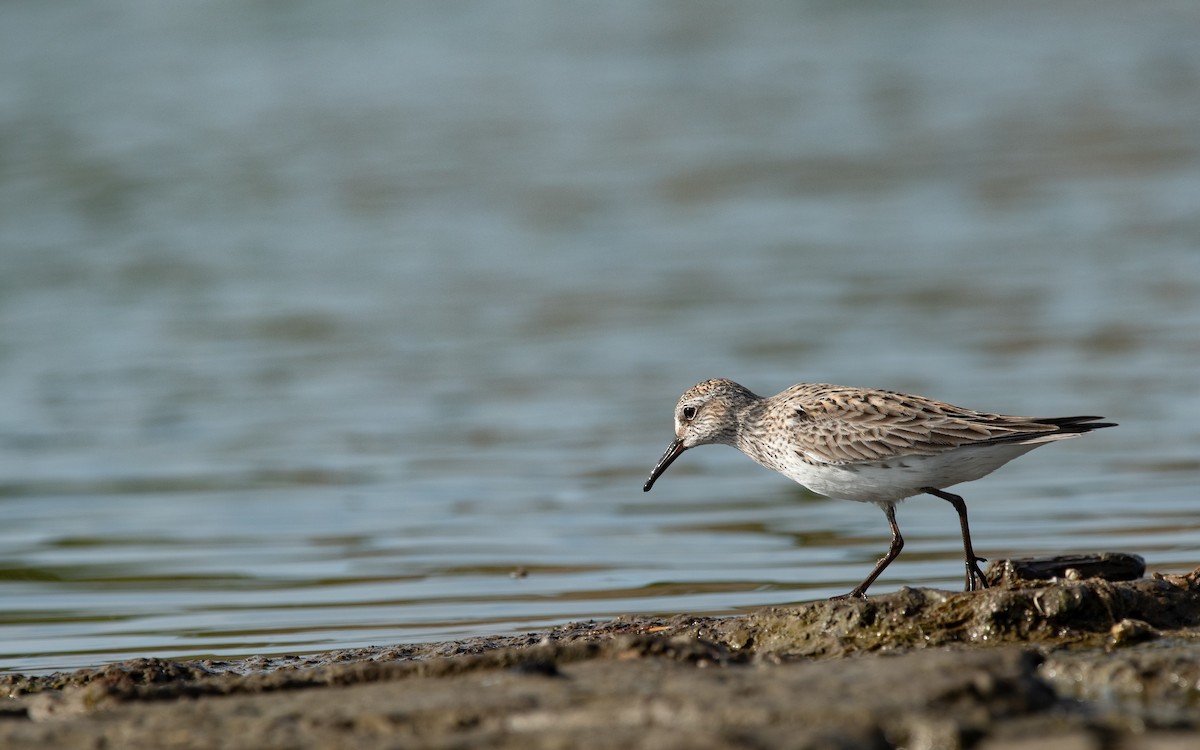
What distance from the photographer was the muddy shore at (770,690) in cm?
396

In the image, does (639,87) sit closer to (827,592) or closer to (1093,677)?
(827,592)

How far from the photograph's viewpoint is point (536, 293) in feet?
51.9

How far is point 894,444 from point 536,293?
968 cm

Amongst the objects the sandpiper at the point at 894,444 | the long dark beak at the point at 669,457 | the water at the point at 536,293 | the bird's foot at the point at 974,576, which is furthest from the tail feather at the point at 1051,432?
the long dark beak at the point at 669,457

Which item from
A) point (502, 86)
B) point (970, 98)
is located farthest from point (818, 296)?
point (502, 86)

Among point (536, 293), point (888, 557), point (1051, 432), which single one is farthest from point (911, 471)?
point (536, 293)

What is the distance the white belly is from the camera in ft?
20.7

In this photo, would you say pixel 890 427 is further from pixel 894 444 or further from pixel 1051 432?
pixel 1051 432

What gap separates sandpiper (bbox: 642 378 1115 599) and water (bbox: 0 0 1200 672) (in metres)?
0.73

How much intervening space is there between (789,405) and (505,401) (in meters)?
5.46

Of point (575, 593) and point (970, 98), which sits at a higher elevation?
point (970, 98)

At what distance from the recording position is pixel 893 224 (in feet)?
59.1

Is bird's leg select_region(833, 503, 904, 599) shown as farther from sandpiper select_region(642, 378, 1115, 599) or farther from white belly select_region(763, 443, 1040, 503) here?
white belly select_region(763, 443, 1040, 503)

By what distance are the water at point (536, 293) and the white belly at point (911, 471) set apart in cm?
79
